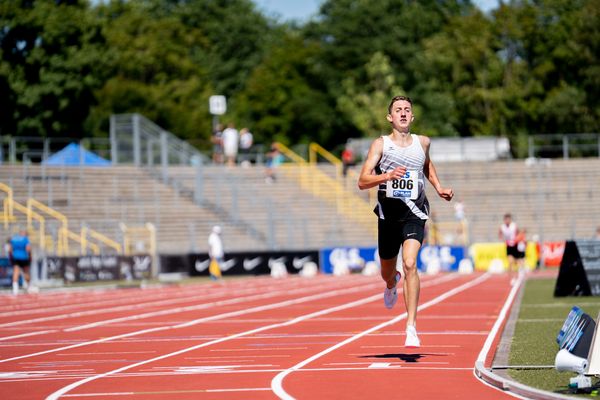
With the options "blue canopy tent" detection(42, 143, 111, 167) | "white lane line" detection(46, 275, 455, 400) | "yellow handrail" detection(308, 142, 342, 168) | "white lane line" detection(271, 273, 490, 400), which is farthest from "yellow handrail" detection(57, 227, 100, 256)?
"yellow handrail" detection(308, 142, 342, 168)

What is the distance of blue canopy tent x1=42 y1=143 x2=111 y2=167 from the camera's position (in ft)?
166

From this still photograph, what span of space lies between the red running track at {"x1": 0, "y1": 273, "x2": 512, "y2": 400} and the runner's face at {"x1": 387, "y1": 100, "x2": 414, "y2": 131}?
216 cm

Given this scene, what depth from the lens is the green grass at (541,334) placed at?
1062 cm

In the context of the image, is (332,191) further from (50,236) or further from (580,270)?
(580,270)

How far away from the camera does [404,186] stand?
1258 cm

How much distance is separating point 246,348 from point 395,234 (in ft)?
8.88

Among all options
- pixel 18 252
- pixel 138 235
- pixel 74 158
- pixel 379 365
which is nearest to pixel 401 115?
pixel 379 365

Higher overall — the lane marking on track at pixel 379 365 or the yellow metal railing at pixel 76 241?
the yellow metal railing at pixel 76 241

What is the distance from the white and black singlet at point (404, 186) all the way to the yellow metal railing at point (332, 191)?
40164mm

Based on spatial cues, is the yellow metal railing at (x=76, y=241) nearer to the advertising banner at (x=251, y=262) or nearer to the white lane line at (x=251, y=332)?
the advertising banner at (x=251, y=262)

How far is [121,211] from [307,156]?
785 inches

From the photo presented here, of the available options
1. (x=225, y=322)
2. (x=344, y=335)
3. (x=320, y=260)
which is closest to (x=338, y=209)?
(x=320, y=260)

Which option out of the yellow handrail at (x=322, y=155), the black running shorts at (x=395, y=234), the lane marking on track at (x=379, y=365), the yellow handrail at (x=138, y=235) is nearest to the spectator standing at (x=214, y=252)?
the yellow handrail at (x=138, y=235)

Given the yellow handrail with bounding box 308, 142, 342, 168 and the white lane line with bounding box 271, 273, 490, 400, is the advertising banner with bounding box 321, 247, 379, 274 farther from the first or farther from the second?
the white lane line with bounding box 271, 273, 490, 400
